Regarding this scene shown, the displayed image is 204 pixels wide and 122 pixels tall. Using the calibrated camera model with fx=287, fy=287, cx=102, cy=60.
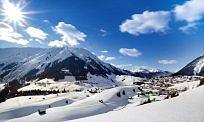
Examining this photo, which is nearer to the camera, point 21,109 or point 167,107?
point 167,107

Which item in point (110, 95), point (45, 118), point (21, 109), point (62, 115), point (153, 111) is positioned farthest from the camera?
point (110, 95)

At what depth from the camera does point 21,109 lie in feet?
314

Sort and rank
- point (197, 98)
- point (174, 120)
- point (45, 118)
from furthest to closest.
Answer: point (45, 118)
point (197, 98)
point (174, 120)

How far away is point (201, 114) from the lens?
61.1 feet

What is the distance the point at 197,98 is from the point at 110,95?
90.4 m

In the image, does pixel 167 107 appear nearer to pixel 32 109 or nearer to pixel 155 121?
pixel 155 121

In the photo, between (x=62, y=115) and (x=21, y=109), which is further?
(x=21, y=109)

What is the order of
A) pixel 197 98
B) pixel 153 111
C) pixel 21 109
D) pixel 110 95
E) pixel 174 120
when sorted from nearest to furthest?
1. pixel 174 120
2. pixel 153 111
3. pixel 197 98
4. pixel 21 109
5. pixel 110 95

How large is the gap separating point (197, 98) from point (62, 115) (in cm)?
3285

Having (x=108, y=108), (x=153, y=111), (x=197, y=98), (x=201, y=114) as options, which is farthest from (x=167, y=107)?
(x=108, y=108)

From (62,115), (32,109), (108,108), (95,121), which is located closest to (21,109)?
(32,109)

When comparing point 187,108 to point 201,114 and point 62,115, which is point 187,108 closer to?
point 201,114

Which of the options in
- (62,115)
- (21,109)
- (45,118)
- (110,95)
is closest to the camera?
(45,118)

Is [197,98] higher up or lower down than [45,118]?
higher up
